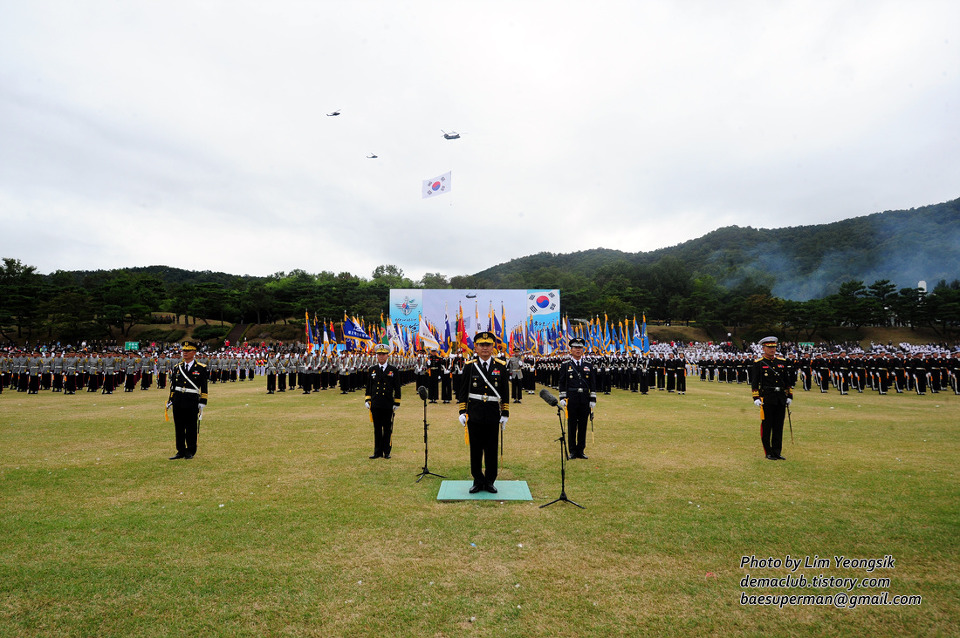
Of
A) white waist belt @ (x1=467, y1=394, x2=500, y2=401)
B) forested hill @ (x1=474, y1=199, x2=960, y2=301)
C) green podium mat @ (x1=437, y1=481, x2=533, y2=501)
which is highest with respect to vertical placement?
forested hill @ (x1=474, y1=199, x2=960, y2=301)

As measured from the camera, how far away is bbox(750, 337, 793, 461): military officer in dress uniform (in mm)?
9383

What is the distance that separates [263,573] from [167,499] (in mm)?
3197

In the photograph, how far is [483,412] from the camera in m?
7.23

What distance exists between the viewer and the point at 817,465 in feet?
28.7

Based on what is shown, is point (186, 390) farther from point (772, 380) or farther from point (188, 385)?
point (772, 380)

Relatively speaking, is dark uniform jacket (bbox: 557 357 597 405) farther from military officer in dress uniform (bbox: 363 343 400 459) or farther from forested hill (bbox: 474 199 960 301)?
forested hill (bbox: 474 199 960 301)

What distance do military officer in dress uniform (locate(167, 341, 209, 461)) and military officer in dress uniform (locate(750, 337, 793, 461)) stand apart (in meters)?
10.7

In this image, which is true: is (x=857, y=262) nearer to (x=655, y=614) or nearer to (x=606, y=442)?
(x=606, y=442)

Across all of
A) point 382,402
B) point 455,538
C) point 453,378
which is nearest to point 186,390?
point 382,402

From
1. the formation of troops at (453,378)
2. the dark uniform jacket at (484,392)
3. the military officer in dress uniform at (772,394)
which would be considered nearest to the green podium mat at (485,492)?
the dark uniform jacket at (484,392)

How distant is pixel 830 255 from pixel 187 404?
111m

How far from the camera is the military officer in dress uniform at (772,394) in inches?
369

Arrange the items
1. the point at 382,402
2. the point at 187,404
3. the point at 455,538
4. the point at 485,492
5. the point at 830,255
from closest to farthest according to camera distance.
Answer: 1. the point at 455,538
2. the point at 485,492
3. the point at 382,402
4. the point at 187,404
5. the point at 830,255

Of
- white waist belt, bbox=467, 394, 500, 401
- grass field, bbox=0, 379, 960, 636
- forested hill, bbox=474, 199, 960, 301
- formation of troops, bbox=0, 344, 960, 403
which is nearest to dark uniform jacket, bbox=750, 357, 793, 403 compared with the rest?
grass field, bbox=0, 379, 960, 636
